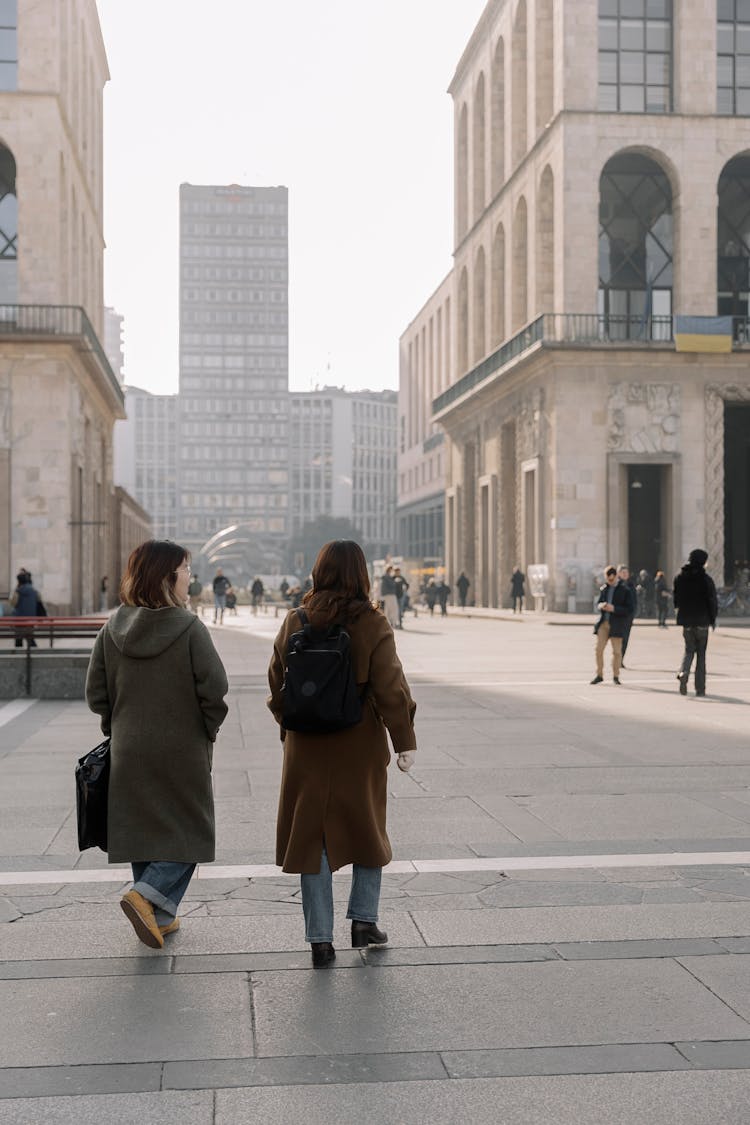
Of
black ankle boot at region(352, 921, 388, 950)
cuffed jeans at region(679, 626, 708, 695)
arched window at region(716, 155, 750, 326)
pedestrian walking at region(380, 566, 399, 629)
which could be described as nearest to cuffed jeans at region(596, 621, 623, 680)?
cuffed jeans at region(679, 626, 708, 695)

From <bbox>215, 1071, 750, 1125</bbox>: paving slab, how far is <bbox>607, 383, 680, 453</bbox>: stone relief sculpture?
40.1m

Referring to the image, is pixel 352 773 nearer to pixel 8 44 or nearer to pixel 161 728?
pixel 161 728

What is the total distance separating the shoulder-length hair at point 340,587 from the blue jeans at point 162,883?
3.98ft

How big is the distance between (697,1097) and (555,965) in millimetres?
1356

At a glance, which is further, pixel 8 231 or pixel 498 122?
pixel 498 122

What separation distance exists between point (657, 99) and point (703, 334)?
8153 mm

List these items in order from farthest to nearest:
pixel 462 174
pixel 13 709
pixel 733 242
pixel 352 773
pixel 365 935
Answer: pixel 462 174
pixel 733 242
pixel 13 709
pixel 365 935
pixel 352 773

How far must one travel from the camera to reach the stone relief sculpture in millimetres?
43156

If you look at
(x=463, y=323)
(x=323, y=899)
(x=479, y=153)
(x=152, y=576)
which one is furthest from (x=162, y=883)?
(x=463, y=323)

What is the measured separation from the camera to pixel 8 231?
4581 centimetres

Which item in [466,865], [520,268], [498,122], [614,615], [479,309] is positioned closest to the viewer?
[466,865]

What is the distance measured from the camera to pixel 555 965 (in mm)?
5254

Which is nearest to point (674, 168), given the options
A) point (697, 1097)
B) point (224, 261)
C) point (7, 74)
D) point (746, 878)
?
point (7, 74)

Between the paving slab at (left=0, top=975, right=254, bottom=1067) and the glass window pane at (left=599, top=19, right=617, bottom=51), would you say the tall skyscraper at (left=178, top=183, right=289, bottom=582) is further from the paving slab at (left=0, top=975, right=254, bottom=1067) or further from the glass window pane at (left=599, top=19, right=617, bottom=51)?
the paving slab at (left=0, top=975, right=254, bottom=1067)
